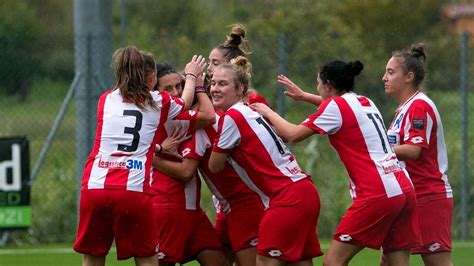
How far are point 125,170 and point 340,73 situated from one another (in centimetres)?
156

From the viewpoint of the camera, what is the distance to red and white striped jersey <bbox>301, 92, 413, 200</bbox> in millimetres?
7172

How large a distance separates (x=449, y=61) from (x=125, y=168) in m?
7.49

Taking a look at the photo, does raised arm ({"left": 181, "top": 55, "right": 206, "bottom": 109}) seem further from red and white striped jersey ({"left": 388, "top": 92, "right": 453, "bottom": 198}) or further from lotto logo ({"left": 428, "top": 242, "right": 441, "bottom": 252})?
lotto logo ({"left": 428, "top": 242, "right": 441, "bottom": 252})

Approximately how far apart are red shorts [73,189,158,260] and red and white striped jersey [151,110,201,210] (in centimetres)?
40

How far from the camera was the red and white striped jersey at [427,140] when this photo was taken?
7.66m

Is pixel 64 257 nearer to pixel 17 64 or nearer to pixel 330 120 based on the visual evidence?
pixel 17 64

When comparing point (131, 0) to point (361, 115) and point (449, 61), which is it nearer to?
point (449, 61)

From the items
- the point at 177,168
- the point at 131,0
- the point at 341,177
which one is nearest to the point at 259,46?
the point at 341,177

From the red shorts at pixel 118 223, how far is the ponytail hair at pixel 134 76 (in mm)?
614

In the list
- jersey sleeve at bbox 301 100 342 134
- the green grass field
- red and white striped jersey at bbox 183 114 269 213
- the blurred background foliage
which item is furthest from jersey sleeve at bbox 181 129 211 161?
the blurred background foliage

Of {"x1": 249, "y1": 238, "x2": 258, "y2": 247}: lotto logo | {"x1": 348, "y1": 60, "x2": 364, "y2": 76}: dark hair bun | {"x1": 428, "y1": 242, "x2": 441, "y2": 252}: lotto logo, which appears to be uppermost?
{"x1": 348, "y1": 60, "x2": 364, "y2": 76}: dark hair bun

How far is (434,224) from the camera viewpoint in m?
7.75

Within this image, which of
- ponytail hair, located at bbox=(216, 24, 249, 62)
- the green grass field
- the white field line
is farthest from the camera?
the white field line

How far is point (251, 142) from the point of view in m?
7.12
